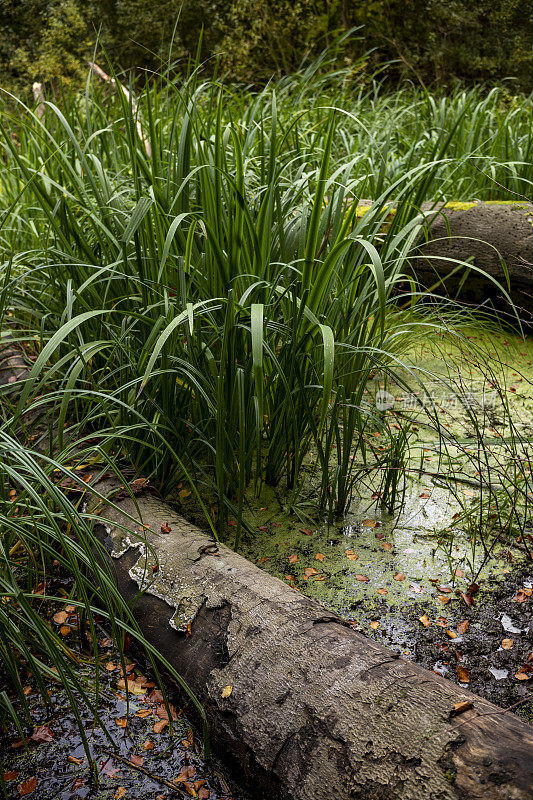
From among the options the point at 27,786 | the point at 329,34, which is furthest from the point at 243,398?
the point at 329,34

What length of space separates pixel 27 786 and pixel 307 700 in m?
0.48

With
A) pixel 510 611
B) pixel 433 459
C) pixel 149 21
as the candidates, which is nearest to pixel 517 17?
pixel 149 21

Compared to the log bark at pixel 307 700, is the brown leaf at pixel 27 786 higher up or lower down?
lower down

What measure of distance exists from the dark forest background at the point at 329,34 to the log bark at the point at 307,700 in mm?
7294

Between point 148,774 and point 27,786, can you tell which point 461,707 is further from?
point 27,786

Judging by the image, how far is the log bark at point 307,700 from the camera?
2.66ft

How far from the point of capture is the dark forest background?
7414mm

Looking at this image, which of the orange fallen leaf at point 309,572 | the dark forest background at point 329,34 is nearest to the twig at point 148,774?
the orange fallen leaf at point 309,572

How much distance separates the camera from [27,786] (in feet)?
3.36

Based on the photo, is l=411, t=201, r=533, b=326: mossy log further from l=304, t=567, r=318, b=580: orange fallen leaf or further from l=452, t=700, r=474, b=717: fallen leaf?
l=452, t=700, r=474, b=717: fallen leaf

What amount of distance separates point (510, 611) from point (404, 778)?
68 cm

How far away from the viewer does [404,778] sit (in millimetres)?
821

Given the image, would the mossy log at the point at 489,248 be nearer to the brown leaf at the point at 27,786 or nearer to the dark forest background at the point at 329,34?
the brown leaf at the point at 27,786

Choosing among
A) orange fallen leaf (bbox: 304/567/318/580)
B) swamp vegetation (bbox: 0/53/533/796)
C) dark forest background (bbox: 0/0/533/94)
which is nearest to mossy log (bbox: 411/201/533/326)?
swamp vegetation (bbox: 0/53/533/796)
